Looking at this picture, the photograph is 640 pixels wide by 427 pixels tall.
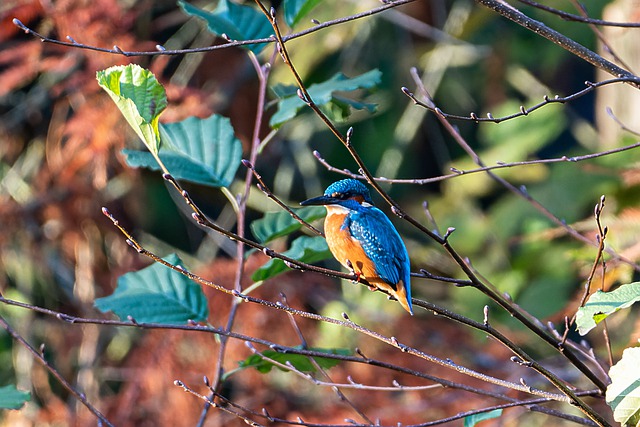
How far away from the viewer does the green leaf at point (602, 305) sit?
52.4 inches

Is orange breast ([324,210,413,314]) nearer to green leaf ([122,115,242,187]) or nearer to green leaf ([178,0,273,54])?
green leaf ([122,115,242,187])

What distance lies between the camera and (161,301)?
2.01m

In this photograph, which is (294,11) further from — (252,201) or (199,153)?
(252,201)

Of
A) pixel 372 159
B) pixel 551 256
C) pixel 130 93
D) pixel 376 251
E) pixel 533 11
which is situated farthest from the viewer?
pixel 372 159

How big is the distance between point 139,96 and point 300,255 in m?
0.59

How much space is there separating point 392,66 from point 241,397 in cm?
277

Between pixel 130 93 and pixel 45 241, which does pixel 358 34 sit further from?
pixel 130 93

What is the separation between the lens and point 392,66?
5809mm

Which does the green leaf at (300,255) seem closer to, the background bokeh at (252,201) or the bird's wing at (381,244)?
the bird's wing at (381,244)

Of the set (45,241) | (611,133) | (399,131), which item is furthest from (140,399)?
(611,133)

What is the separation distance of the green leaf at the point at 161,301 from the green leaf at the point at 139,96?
1.58 feet

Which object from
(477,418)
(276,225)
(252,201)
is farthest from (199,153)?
(252,201)

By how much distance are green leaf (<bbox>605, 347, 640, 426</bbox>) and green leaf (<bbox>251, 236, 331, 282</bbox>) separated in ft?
2.49

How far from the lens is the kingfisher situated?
1.98 m
